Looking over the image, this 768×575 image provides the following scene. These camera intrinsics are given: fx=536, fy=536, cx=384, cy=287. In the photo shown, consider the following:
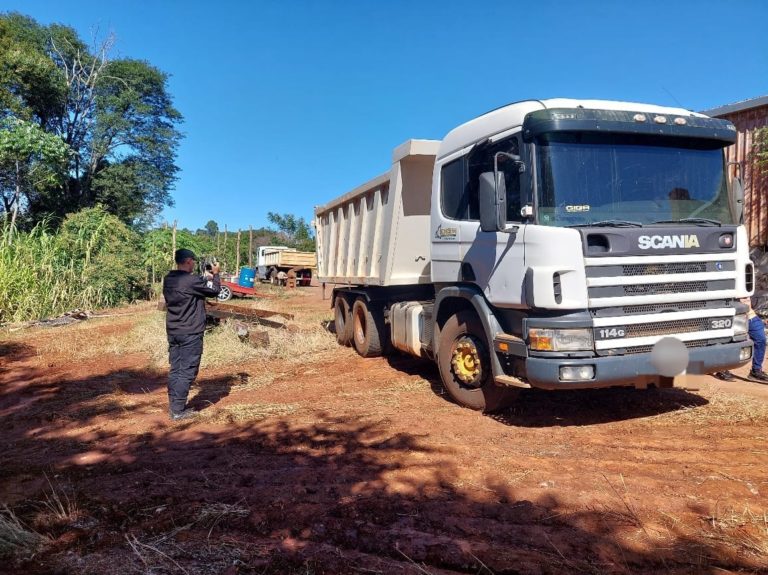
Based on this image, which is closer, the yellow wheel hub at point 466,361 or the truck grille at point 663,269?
the truck grille at point 663,269

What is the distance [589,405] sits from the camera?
5.61 meters

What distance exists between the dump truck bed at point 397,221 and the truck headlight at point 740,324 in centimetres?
354

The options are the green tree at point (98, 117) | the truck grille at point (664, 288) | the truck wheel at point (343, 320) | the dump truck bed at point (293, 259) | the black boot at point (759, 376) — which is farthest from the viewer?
the dump truck bed at point (293, 259)

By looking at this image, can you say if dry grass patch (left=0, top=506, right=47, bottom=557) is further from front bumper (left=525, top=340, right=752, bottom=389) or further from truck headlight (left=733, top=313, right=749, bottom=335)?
truck headlight (left=733, top=313, right=749, bottom=335)

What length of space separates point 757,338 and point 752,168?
7.03 m

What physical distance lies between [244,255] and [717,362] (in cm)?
4638

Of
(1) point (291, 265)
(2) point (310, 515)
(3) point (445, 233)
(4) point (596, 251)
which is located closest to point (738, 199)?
(4) point (596, 251)

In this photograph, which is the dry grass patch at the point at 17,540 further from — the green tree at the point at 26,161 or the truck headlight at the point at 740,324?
the green tree at the point at 26,161

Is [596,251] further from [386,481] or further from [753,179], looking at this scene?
[753,179]

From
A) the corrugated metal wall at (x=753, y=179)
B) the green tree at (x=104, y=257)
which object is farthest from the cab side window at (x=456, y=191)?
the green tree at (x=104, y=257)

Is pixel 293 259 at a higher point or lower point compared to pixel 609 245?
higher

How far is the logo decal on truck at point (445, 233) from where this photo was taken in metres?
5.70

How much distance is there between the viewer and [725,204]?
488cm

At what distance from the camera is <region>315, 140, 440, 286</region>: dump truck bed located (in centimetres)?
705
